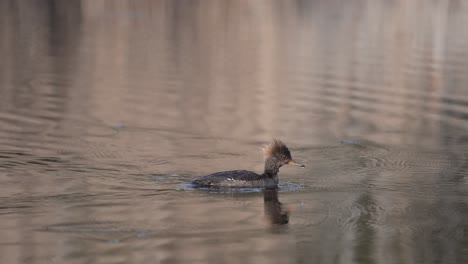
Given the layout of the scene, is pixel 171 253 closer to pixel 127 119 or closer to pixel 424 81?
pixel 127 119

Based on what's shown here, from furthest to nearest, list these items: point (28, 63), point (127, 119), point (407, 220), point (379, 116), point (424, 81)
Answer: point (28, 63) < point (424, 81) < point (379, 116) < point (127, 119) < point (407, 220)

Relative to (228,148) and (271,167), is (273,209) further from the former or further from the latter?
(228,148)

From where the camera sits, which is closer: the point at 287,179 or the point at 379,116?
the point at 287,179

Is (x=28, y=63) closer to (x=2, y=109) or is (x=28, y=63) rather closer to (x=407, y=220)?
(x=2, y=109)

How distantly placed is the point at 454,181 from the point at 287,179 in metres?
1.99

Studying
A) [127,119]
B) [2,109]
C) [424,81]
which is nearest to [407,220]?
[127,119]

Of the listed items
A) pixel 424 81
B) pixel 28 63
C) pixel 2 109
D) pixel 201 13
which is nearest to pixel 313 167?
pixel 2 109

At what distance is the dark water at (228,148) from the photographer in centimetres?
1009

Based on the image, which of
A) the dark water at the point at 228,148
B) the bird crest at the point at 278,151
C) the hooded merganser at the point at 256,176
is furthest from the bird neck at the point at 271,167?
the dark water at the point at 228,148

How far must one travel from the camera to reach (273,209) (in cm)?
1158

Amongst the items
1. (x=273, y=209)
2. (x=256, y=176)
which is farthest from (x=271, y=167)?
(x=273, y=209)

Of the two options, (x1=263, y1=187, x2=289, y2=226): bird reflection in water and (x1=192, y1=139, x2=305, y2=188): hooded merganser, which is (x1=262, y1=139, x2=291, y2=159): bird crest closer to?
(x1=192, y1=139, x2=305, y2=188): hooded merganser

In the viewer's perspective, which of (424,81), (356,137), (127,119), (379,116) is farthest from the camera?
(424,81)

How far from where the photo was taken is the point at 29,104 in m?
19.1
